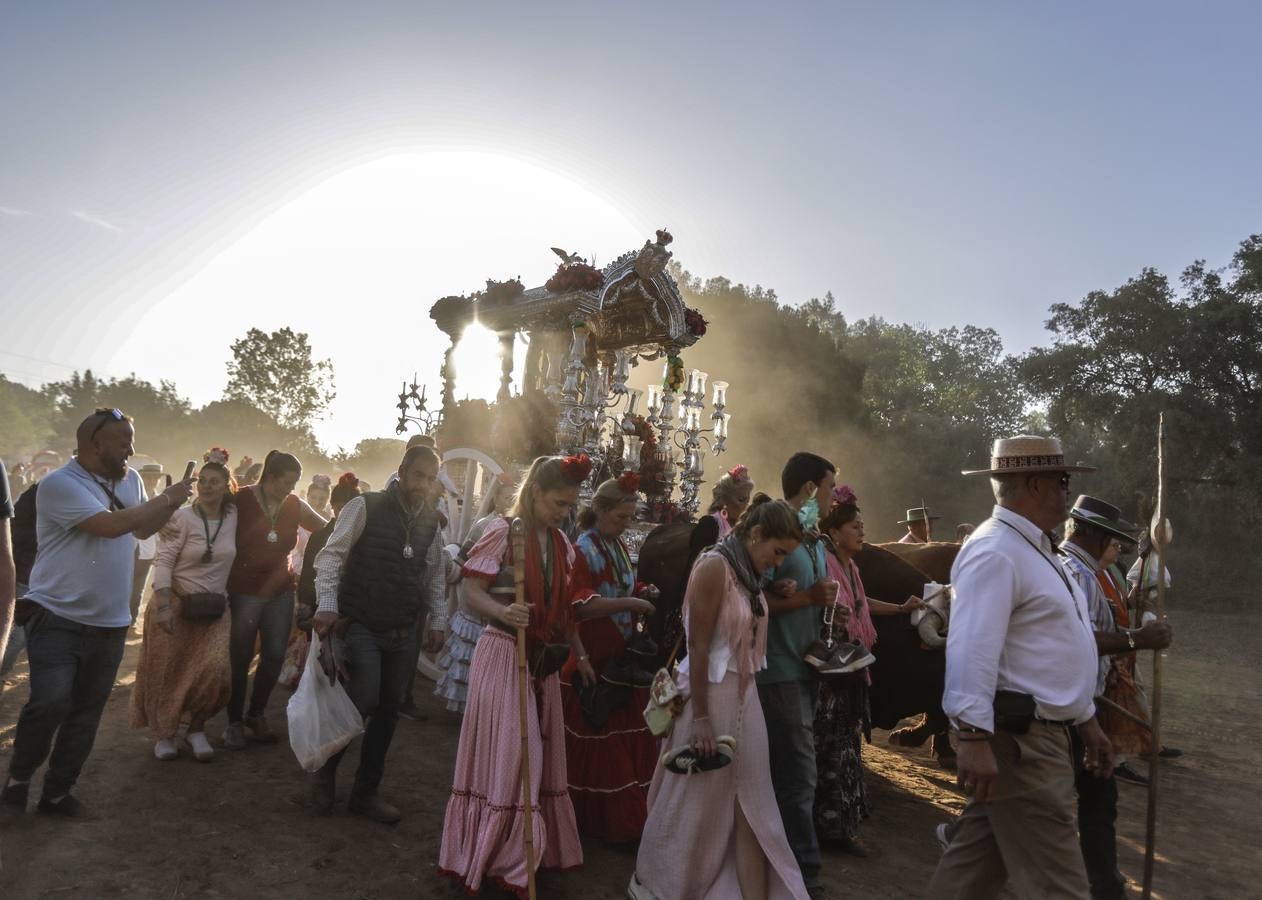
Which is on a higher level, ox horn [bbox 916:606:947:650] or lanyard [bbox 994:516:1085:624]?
Result: lanyard [bbox 994:516:1085:624]

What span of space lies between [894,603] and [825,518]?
129cm

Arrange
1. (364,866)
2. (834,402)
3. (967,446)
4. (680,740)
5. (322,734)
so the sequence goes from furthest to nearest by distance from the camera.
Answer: (967,446), (834,402), (322,734), (364,866), (680,740)

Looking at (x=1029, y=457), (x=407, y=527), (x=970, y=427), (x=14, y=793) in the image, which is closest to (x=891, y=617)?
(x=1029, y=457)

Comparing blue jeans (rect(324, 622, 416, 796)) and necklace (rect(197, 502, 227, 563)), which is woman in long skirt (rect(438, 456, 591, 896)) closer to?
blue jeans (rect(324, 622, 416, 796))

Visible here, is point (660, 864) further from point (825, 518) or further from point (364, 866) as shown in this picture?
point (825, 518)

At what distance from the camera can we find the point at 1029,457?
118 inches

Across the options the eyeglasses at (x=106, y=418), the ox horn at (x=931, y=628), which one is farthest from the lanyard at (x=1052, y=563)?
the eyeglasses at (x=106, y=418)

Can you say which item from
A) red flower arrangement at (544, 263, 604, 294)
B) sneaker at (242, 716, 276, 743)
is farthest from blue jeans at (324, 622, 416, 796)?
red flower arrangement at (544, 263, 604, 294)

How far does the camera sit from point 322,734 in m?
4.23

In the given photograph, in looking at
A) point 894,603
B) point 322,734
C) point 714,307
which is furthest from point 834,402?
point 322,734

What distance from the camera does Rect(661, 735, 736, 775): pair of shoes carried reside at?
3228mm

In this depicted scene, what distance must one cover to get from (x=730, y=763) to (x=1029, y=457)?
5.37 ft

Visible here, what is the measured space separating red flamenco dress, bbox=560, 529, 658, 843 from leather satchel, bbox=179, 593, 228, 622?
7.99ft

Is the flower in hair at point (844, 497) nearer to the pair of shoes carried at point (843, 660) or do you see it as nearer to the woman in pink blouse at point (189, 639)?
the pair of shoes carried at point (843, 660)
